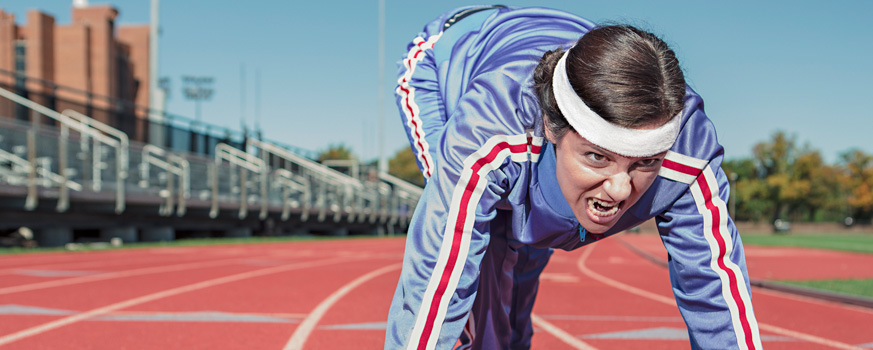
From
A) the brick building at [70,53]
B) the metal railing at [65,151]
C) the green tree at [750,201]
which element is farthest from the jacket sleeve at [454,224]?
the green tree at [750,201]

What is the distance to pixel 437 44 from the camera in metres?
3.26

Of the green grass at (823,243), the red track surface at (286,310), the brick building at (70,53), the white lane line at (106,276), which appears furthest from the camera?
the brick building at (70,53)

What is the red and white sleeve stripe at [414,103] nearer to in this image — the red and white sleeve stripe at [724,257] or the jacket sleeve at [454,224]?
the jacket sleeve at [454,224]

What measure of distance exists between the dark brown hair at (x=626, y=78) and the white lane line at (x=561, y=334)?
3058 mm

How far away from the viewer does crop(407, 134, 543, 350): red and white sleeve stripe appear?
1.96 meters

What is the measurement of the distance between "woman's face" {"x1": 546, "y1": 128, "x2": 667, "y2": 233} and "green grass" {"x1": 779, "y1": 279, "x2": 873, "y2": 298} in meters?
7.21

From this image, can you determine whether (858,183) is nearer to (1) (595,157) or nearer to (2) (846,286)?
(2) (846,286)

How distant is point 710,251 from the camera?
2.15 m

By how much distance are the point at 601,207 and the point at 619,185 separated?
128mm

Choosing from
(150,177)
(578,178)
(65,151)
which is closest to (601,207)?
(578,178)

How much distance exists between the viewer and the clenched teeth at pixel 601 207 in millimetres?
2059

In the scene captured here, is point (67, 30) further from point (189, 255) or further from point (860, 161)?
point (860, 161)

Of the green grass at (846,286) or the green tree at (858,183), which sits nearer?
the green grass at (846,286)

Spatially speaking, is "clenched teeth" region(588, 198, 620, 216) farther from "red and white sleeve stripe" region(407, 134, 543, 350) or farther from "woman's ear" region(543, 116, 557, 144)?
"red and white sleeve stripe" region(407, 134, 543, 350)
